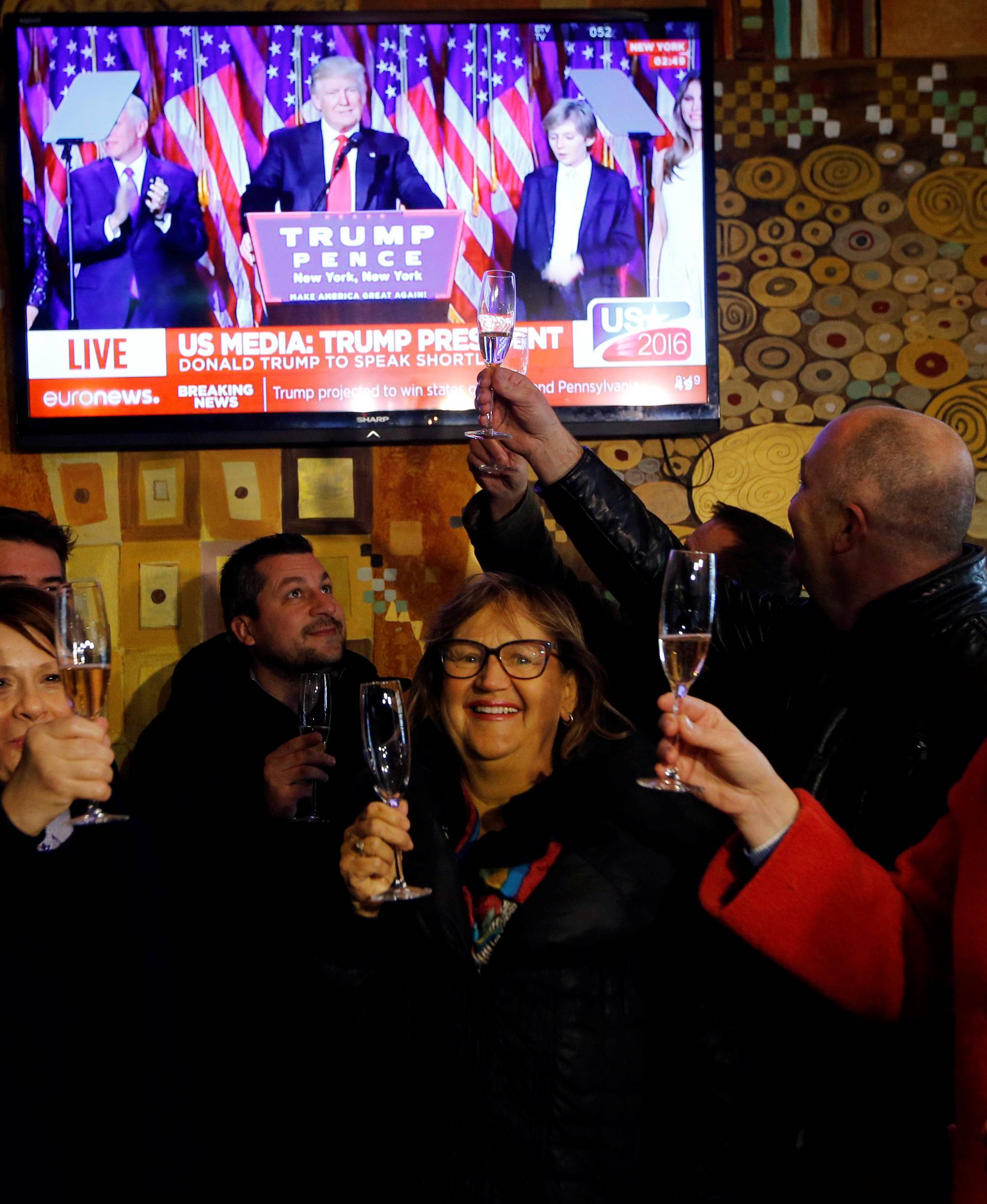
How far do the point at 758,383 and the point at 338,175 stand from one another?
1.36m

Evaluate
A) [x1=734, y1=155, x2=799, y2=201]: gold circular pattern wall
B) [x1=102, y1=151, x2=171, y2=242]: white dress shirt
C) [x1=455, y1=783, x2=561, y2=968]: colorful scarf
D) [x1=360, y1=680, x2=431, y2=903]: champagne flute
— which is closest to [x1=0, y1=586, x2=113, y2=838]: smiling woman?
[x1=360, y1=680, x2=431, y2=903]: champagne flute

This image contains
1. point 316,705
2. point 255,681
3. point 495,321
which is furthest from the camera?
point 255,681

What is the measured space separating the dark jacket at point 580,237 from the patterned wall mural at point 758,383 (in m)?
0.34

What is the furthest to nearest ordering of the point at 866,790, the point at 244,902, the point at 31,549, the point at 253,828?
1. the point at 31,549
2. the point at 253,828
3. the point at 244,902
4. the point at 866,790

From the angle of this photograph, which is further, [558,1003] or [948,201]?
[948,201]

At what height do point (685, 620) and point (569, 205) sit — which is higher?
point (569, 205)

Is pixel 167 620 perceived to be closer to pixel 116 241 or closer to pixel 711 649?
pixel 116 241

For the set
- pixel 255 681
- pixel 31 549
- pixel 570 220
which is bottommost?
pixel 255 681

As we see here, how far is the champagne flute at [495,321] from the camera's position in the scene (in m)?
2.32

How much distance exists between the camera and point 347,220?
3424 millimetres

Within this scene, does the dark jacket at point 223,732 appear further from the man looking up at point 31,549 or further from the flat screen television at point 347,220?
the flat screen television at point 347,220

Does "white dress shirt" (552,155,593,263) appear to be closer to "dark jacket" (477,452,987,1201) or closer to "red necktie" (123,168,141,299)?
"red necktie" (123,168,141,299)

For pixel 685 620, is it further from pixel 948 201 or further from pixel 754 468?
pixel 948 201

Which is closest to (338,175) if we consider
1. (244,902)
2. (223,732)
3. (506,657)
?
(223,732)
